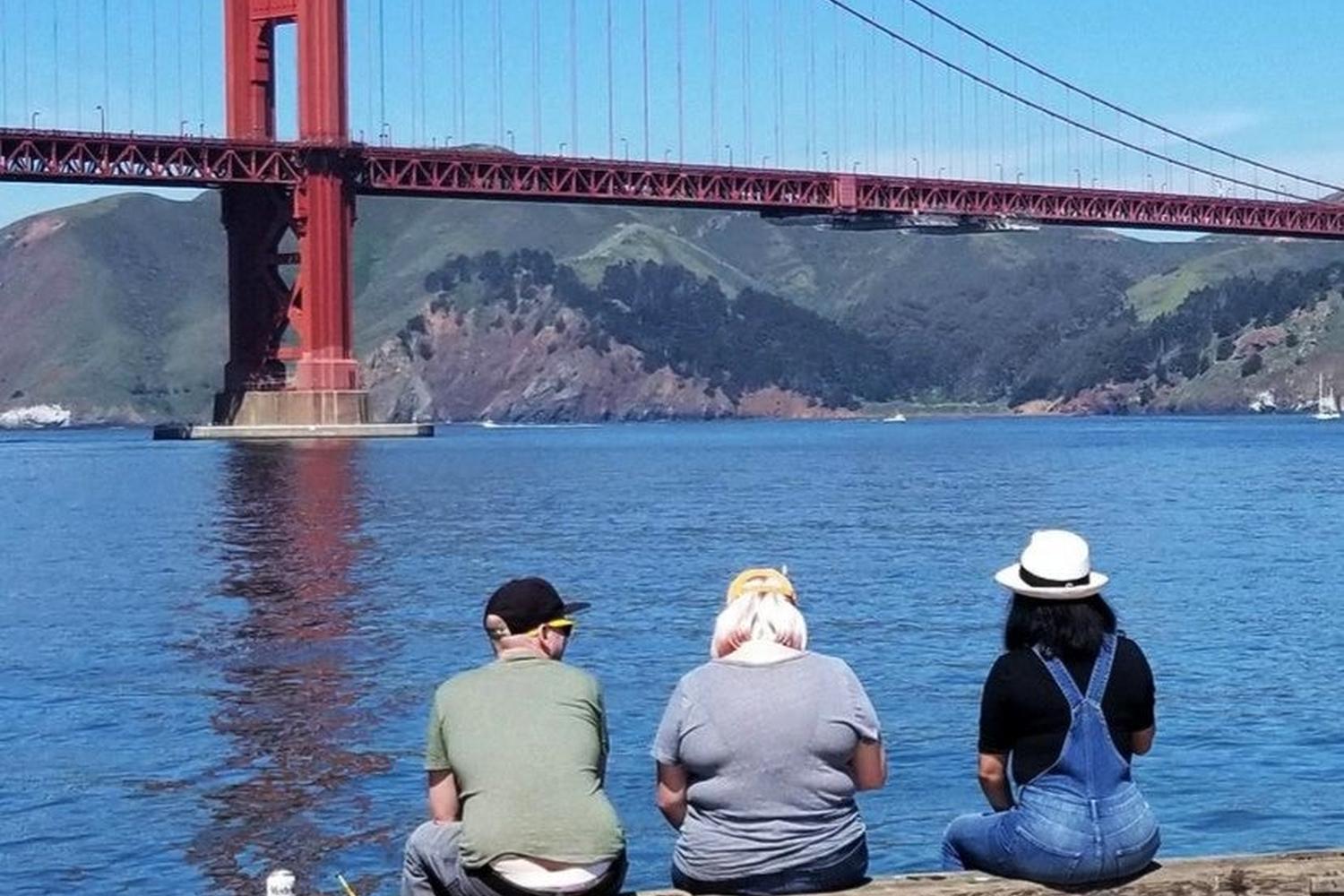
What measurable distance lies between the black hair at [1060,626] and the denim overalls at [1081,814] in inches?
1.7

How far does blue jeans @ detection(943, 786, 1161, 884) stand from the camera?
7.21 metres

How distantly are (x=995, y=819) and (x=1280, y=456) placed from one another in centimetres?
9033

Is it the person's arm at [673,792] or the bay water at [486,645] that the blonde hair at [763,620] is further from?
the bay water at [486,645]

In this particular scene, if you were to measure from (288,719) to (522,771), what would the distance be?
11.7 metres

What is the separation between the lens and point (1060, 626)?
722 cm

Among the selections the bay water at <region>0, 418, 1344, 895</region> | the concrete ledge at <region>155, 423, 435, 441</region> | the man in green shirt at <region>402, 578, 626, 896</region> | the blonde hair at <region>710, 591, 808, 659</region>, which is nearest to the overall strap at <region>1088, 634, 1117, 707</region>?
the blonde hair at <region>710, 591, 808, 659</region>

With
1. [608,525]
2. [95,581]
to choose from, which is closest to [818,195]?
[608,525]

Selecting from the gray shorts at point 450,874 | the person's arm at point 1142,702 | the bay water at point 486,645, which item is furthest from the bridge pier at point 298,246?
the person's arm at point 1142,702

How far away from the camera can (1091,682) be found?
→ 7.27m

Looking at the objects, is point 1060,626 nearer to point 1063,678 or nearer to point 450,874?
point 1063,678

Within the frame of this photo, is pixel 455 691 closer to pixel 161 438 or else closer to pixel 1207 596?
pixel 1207 596

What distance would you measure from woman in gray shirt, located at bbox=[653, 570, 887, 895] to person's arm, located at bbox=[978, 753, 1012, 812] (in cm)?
31

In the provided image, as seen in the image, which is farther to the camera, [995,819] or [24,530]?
[24,530]

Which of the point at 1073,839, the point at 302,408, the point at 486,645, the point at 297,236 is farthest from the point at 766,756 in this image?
the point at 297,236
